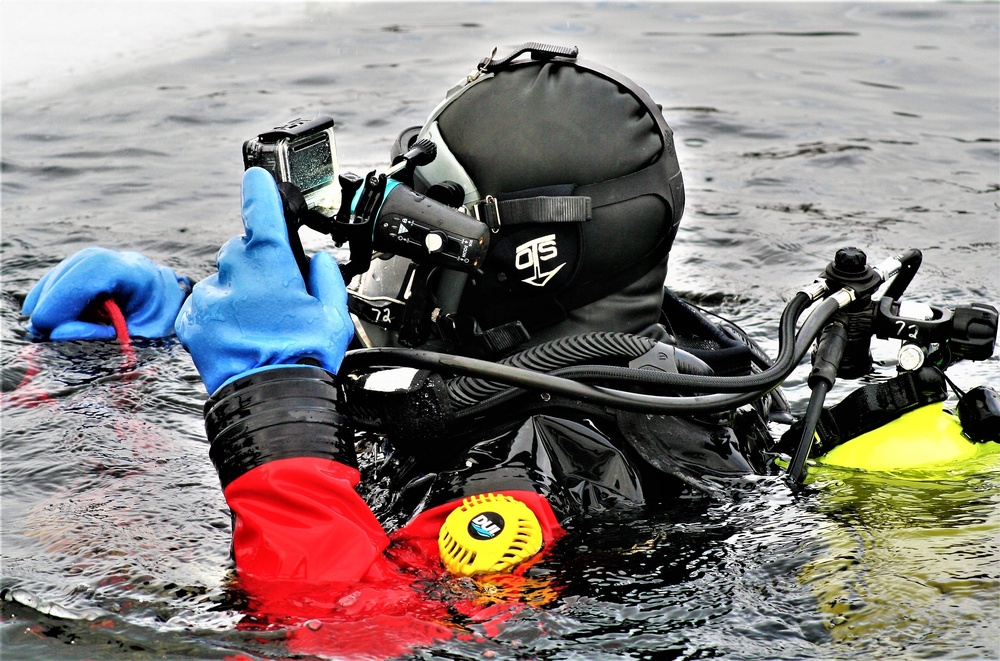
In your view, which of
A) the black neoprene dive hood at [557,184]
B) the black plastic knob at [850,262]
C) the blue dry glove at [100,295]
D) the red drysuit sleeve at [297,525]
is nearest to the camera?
the red drysuit sleeve at [297,525]

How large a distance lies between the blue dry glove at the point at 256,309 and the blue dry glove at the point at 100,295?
1.79 metres

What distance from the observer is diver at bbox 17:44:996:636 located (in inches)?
90.0

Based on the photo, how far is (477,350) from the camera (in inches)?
102

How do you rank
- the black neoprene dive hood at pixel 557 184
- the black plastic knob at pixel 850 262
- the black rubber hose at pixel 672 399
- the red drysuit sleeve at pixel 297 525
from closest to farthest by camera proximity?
the red drysuit sleeve at pixel 297 525 → the black rubber hose at pixel 672 399 → the black neoprene dive hood at pixel 557 184 → the black plastic knob at pixel 850 262

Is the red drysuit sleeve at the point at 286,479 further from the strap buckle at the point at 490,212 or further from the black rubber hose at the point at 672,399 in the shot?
the strap buckle at the point at 490,212

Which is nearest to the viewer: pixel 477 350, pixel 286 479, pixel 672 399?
pixel 286 479

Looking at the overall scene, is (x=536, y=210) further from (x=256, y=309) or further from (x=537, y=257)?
(x=256, y=309)

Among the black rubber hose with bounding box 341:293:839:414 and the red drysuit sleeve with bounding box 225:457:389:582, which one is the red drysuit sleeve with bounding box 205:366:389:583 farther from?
the black rubber hose with bounding box 341:293:839:414

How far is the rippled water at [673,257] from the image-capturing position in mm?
2365

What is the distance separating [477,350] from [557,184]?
45 centimetres

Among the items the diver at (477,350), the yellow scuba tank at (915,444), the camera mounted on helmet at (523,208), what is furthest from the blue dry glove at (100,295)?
the yellow scuba tank at (915,444)

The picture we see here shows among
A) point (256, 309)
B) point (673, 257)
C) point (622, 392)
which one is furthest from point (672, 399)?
point (673, 257)

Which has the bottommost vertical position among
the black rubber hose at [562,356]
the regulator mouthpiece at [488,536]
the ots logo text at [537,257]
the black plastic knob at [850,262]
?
the regulator mouthpiece at [488,536]

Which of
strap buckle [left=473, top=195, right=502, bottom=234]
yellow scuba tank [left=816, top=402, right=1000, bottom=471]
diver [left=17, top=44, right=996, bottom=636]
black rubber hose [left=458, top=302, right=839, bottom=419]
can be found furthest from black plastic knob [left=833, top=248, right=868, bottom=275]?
strap buckle [left=473, top=195, right=502, bottom=234]
